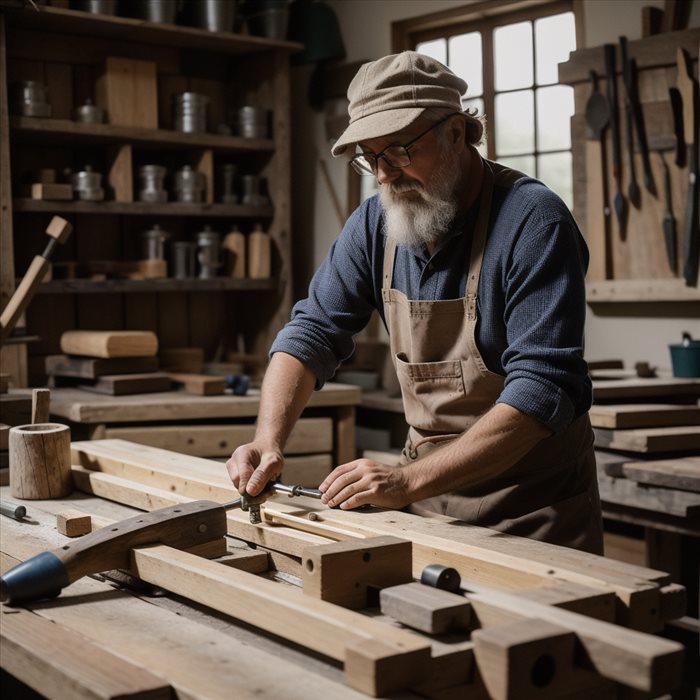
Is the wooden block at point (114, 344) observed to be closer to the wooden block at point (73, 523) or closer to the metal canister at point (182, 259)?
the metal canister at point (182, 259)

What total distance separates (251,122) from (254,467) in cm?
339

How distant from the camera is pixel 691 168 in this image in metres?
4.09

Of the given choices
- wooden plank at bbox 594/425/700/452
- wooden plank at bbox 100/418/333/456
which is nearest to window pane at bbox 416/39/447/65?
wooden plank at bbox 100/418/333/456

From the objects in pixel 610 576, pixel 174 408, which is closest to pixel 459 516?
pixel 610 576

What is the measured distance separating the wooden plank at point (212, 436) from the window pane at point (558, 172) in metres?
1.51

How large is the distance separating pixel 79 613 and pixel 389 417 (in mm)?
3740

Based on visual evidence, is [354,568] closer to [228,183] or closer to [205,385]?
[205,385]

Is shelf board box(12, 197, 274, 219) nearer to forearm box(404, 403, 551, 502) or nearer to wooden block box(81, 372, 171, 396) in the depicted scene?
wooden block box(81, 372, 171, 396)

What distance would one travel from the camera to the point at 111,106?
16.2ft

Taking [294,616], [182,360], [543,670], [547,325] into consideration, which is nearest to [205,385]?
[182,360]

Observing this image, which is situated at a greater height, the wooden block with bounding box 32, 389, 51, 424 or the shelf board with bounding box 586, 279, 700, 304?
the shelf board with bounding box 586, 279, 700, 304

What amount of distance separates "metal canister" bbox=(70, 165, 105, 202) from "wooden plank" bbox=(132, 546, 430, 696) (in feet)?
10.9

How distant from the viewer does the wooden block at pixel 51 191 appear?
15.3ft

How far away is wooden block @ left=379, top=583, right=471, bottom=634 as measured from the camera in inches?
56.2
